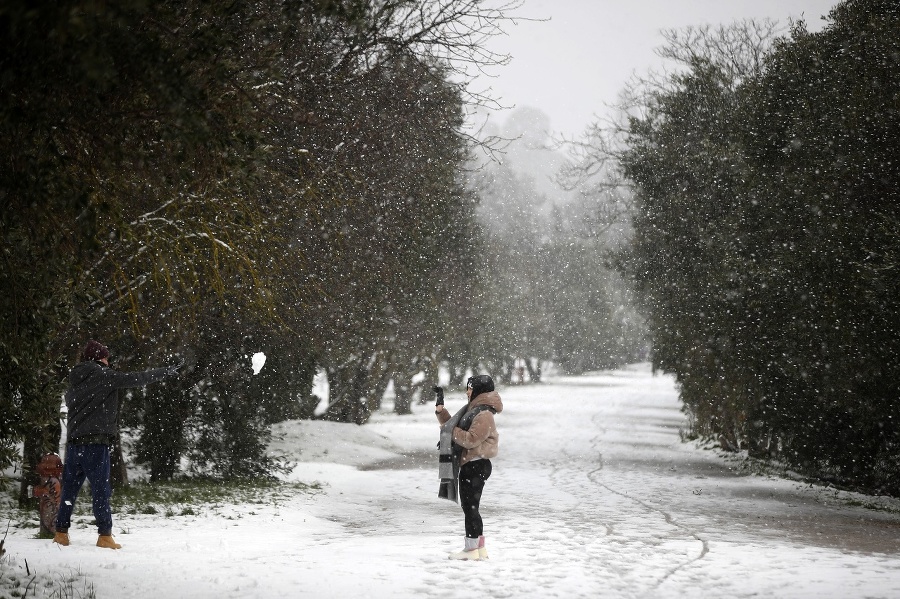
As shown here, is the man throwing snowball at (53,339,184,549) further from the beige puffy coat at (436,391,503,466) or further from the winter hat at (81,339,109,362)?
the beige puffy coat at (436,391,503,466)

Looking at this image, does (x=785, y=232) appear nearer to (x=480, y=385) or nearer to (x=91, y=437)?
(x=480, y=385)

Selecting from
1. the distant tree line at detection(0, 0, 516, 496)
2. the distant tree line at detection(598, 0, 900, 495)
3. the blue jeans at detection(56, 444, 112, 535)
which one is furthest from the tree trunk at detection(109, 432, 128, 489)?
the distant tree line at detection(598, 0, 900, 495)

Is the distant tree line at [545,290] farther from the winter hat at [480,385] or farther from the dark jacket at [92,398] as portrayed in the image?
the dark jacket at [92,398]

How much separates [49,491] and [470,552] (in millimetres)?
3907

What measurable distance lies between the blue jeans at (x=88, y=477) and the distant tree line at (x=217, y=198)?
0.29 meters

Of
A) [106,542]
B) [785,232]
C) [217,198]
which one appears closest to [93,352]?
[106,542]

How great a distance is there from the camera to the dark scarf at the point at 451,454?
8523mm

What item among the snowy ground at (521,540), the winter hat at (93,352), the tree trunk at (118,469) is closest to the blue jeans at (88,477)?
the snowy ground at (521,540)

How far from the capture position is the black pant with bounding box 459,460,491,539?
826 centimetres

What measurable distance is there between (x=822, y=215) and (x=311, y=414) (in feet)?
54.0

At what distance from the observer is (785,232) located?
14.7m

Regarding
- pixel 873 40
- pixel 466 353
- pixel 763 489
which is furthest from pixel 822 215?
pixel 466 353

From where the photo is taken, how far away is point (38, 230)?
6.05 m

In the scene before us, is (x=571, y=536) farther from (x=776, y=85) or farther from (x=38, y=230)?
(x=776, y=85)
